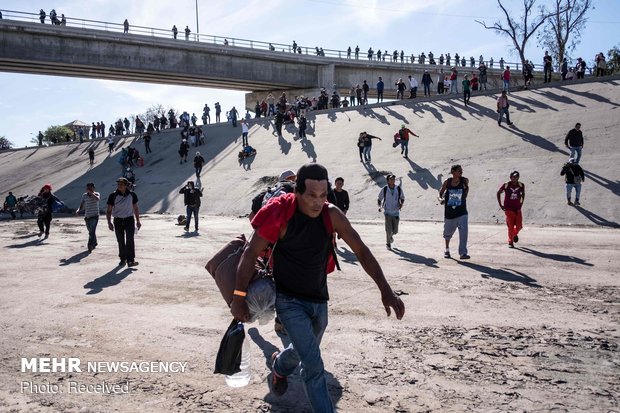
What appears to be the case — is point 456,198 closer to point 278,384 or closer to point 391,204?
point 391,204

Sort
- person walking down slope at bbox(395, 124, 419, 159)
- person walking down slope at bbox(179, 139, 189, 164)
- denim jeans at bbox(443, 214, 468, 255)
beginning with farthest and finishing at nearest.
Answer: person walking down slope at bbox(179, 139, 189, 164), person walking down slope at bbox(395, 124, 419, 159), denim jeans at bbox(443, 214, 468, 255)

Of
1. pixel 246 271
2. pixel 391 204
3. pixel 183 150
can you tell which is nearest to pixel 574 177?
pixel 391 204

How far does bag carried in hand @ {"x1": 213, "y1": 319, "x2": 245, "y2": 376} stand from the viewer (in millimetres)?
3232

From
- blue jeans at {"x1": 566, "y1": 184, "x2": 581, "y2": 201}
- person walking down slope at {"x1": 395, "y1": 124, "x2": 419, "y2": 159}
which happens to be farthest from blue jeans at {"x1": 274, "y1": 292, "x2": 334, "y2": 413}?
person walking down slope at {"x1": 395, "y1": 124, "x2": 419, "y2": 159}

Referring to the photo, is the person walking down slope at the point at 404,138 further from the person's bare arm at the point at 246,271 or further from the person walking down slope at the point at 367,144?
the person's bare arm at the point at 246,271

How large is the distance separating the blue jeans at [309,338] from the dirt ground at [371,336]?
673 millimetres

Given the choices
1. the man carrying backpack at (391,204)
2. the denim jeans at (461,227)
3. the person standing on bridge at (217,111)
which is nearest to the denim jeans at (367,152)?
the man carrying backpack at (391,204)

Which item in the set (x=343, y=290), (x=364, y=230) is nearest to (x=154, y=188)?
(x=364, y=230)

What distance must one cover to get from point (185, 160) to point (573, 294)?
95.3 ft

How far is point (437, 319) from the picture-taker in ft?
18.5

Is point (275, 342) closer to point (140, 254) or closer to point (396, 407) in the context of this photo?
point (396, 407)

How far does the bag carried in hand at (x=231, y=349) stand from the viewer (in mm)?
3232

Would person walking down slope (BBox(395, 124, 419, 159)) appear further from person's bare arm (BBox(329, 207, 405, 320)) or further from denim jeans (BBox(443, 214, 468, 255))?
person's bare arm (BBox(329, 207, 405, 320))

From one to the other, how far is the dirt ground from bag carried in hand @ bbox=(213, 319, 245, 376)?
56cm
